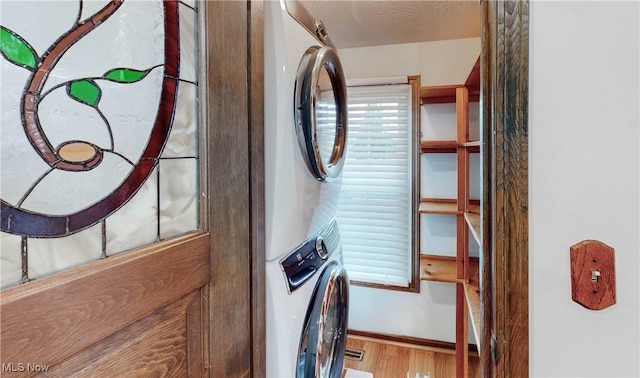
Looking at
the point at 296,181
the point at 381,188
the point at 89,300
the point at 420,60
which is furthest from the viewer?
the point at 381,188

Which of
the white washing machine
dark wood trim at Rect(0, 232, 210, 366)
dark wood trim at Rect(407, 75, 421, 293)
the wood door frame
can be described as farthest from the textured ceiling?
dark wood trim at Rect(0, 232, 210, 366)

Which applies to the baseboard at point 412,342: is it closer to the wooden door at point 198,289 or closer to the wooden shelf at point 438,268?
the wooden shelf at point 438,268

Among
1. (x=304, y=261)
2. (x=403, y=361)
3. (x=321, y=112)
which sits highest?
(x=321, y=112)

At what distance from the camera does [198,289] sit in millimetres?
714

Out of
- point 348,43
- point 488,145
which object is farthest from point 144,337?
point 348,43

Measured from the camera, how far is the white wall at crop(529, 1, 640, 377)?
60 centimetres

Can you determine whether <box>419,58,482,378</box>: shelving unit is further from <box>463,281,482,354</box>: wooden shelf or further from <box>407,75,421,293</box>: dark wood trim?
<box>407,75,421,293</box>: dark wood trim

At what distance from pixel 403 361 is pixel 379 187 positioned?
1.17 metres

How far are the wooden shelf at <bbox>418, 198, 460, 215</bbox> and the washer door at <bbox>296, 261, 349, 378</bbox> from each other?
2.71 feet

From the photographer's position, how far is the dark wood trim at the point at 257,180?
895 mm

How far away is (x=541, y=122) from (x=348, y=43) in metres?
2.00

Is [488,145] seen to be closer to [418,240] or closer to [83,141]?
[83,141]

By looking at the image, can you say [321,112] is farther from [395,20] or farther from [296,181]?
[395,20]

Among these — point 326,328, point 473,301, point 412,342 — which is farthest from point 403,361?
point 326,328
